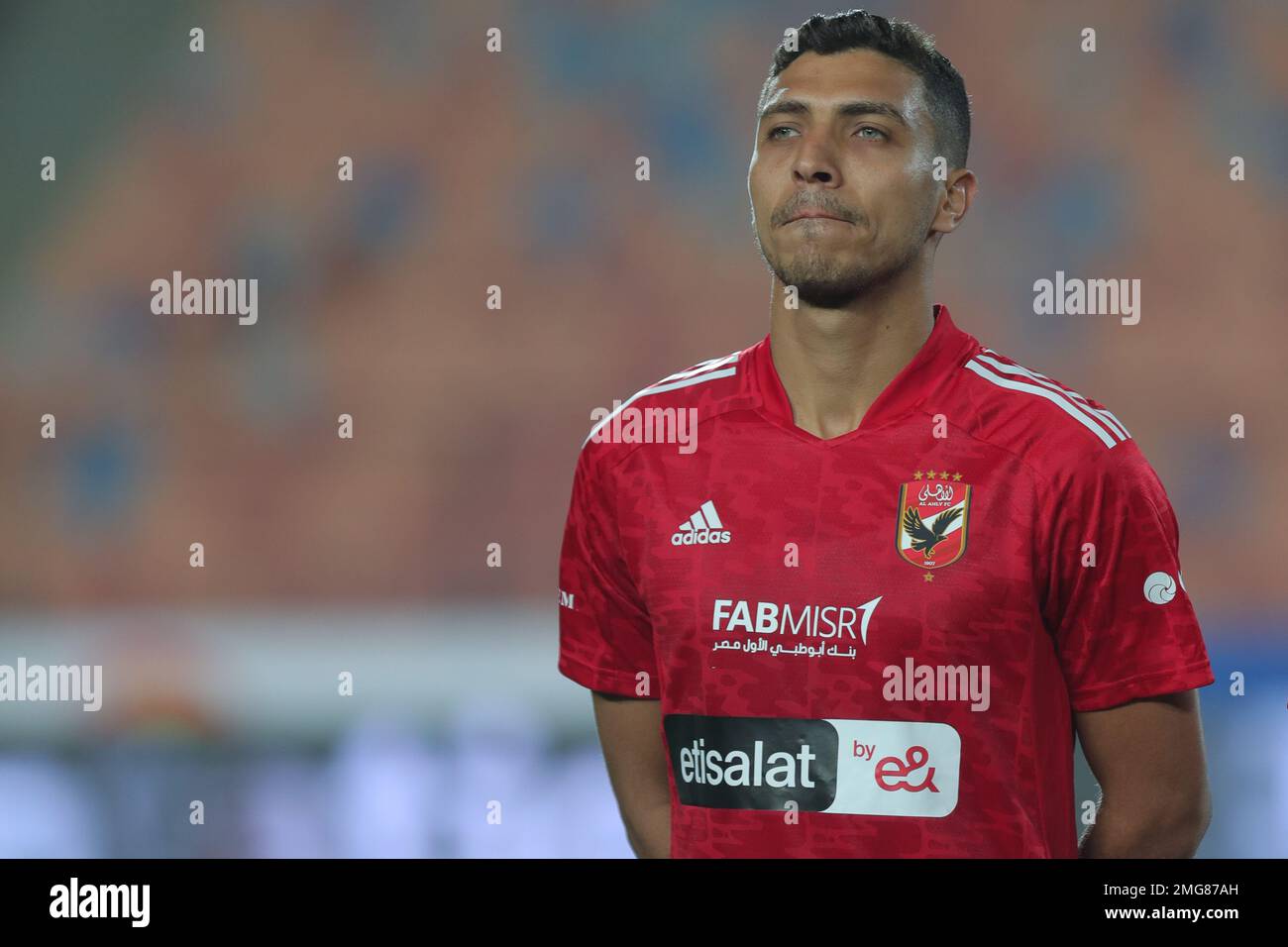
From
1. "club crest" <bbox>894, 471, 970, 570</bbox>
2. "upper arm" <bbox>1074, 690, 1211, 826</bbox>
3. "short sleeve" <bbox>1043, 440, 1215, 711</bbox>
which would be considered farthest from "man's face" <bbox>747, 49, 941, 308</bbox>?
"upper arm" <bbox>1074, 690, 1211, 826</bbox>

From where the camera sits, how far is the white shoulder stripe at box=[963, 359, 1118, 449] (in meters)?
2.49

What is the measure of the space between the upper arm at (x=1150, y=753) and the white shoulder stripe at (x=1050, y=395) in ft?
1.49

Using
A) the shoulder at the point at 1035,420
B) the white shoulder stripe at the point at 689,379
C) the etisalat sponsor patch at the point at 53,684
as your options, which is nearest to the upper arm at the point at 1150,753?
the shoulder at the point at 1035,420

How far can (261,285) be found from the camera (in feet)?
22.6

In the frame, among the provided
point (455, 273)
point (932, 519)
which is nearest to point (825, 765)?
point (932, 519)

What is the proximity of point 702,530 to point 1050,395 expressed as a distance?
2.13 feet

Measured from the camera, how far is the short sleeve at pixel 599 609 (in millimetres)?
2754

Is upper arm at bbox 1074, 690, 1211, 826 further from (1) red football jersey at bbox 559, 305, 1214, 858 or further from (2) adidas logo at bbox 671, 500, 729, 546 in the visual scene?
(2) adidas logo at bbox 671, 500, 729, 546

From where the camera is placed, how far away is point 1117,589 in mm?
2447

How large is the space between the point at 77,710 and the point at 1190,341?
5.23 metres

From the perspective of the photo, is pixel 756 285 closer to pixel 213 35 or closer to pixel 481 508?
pixel 481 508

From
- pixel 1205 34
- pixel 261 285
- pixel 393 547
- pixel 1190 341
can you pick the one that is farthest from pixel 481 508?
pixel 1205 34

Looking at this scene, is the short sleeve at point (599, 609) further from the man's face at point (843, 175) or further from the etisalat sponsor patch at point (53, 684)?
the etisalat sponsor patch at point (53, 684)

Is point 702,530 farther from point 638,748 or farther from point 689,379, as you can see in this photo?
point 638,748
